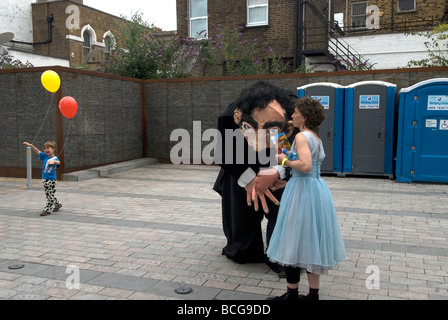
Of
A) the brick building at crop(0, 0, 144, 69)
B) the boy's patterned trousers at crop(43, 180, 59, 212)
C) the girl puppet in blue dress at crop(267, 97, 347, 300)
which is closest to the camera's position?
the girl puppet in blue dress at crop(267, 97, 347, 300)

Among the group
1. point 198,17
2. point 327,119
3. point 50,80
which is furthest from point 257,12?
point 50,80

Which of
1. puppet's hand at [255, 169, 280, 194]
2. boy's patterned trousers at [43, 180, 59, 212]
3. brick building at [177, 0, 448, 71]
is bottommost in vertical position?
boy's patterned trousers at [43, 180, 59, 212]

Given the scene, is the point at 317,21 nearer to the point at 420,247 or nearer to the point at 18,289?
the point at 420,247

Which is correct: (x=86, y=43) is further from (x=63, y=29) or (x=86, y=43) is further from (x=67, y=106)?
(x=67, y=106)

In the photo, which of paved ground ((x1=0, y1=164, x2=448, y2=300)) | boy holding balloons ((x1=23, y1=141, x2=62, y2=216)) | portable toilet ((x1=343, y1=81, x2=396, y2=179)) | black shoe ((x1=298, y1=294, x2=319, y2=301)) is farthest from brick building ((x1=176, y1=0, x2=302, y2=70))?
black shoe ((x1=298, y1=294, x2=319, y2=301))

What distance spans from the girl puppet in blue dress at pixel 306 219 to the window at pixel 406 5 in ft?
71.0

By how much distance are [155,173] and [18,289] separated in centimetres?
737

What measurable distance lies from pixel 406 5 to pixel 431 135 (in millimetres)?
15614

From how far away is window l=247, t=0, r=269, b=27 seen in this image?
1684 cm

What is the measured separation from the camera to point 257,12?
1702 cm

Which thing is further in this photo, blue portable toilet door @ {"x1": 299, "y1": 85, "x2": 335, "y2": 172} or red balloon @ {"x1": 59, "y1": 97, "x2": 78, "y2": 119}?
blue portable toilet door @ {"x1": 299, "y1": 85, "x2": 335, "y2": 172}

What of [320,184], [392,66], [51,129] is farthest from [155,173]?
[392,66]

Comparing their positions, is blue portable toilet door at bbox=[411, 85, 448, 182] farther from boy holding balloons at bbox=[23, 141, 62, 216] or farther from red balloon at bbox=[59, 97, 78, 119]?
boy holding balloons at bbox=[23, 141, 62, 216]

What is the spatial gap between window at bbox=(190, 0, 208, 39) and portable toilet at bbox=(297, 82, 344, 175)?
364 inches
